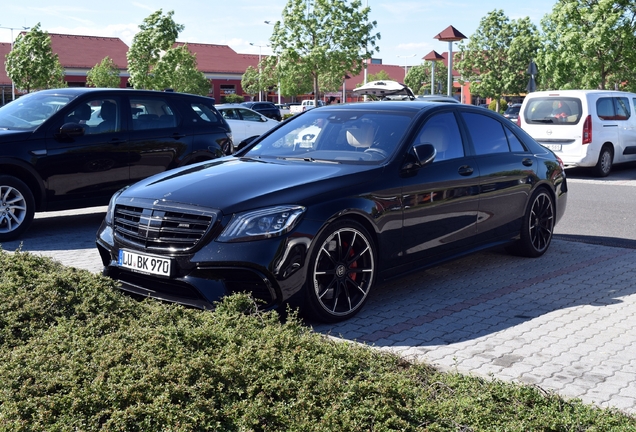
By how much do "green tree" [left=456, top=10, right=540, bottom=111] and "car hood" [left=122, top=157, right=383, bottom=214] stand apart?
209 feet

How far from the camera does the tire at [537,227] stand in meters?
7.75

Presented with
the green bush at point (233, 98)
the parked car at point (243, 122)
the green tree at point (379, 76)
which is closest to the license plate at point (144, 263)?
the parked car at point (243, 122)

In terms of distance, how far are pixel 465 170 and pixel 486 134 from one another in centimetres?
69

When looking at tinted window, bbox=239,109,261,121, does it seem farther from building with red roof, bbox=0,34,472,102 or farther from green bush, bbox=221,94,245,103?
green bush, bbox=221,94,245,103

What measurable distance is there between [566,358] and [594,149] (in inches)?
506

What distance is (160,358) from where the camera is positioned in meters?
4.09

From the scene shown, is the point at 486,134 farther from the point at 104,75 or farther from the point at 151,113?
the point at 104,75

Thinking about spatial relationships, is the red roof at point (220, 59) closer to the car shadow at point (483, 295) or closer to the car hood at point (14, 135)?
the car hood at point (14, 135)

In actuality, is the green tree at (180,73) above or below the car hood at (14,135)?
above

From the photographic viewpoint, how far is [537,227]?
7953 millimetres

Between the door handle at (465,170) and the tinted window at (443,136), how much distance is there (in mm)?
111

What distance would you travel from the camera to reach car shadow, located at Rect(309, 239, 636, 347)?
5.46 metres

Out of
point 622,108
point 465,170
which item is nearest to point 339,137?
point 465,170

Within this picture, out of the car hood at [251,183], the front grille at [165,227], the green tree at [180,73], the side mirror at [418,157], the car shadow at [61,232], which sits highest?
the green tree at [180,73]
